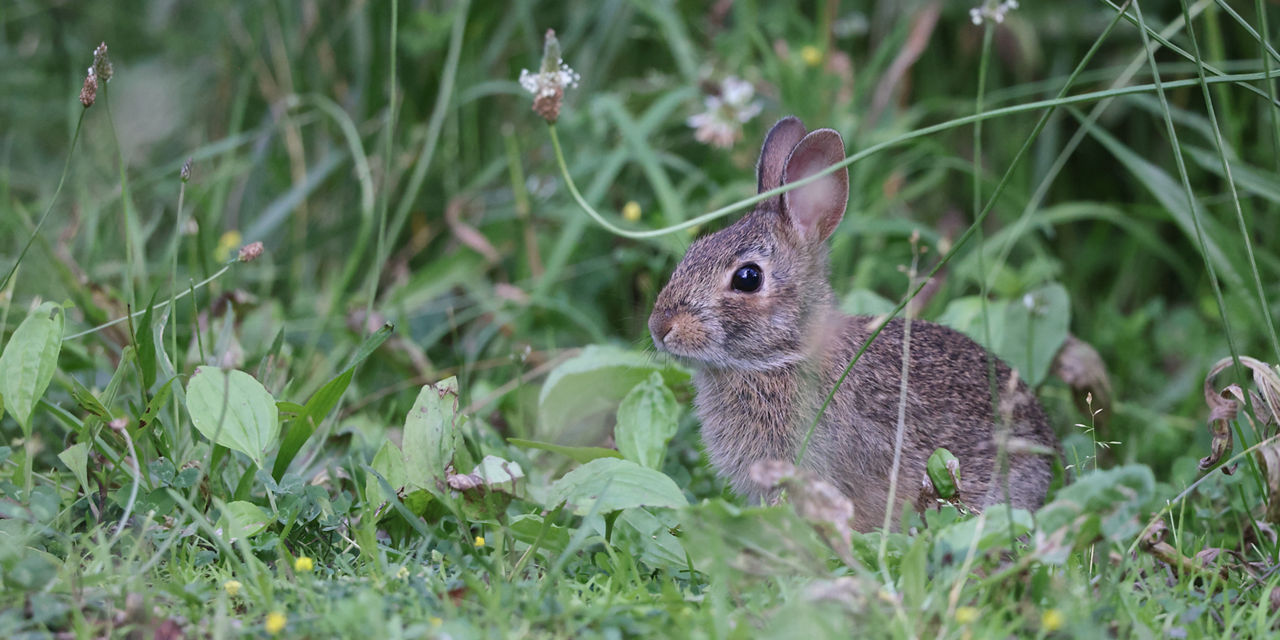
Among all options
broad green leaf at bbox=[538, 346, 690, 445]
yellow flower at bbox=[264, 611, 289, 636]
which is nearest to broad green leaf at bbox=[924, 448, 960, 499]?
broad green leaf at bbox=[538, 346, 690, 445]

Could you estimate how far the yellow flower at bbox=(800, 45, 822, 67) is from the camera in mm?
5031

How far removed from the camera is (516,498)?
2.88 m

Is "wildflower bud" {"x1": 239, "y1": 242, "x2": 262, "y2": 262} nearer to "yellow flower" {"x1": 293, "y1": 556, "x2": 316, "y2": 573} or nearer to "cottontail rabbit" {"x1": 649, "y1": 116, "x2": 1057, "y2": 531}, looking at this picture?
"yellow flower" {"x1": 293, "y1": 556, "x2": 316, "y2": 573}

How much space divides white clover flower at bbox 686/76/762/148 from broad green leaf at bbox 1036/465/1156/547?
2.64 m

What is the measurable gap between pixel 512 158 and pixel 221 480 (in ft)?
7.81

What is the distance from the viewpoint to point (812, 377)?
3.41 m

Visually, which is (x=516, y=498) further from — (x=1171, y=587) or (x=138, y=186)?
(x=138, y=186)

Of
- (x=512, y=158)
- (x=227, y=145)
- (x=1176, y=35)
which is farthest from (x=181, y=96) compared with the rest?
(x=1176, y=35)

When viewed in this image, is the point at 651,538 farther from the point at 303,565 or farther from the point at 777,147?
the point at 777,147

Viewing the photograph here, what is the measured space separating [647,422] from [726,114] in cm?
186

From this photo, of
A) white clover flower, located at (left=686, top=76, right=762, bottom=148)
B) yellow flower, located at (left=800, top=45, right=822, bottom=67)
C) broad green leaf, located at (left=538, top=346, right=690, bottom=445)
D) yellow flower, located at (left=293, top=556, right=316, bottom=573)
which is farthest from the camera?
yellow flower, located at (left=800, top=45, right=822, bottom=67)

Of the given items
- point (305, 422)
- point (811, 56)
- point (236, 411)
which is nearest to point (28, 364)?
point (236, 411)

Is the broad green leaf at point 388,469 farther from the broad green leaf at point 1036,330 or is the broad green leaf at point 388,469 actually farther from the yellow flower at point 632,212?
the broad green leaf at point 1036,330

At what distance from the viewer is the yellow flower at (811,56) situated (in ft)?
16.5
